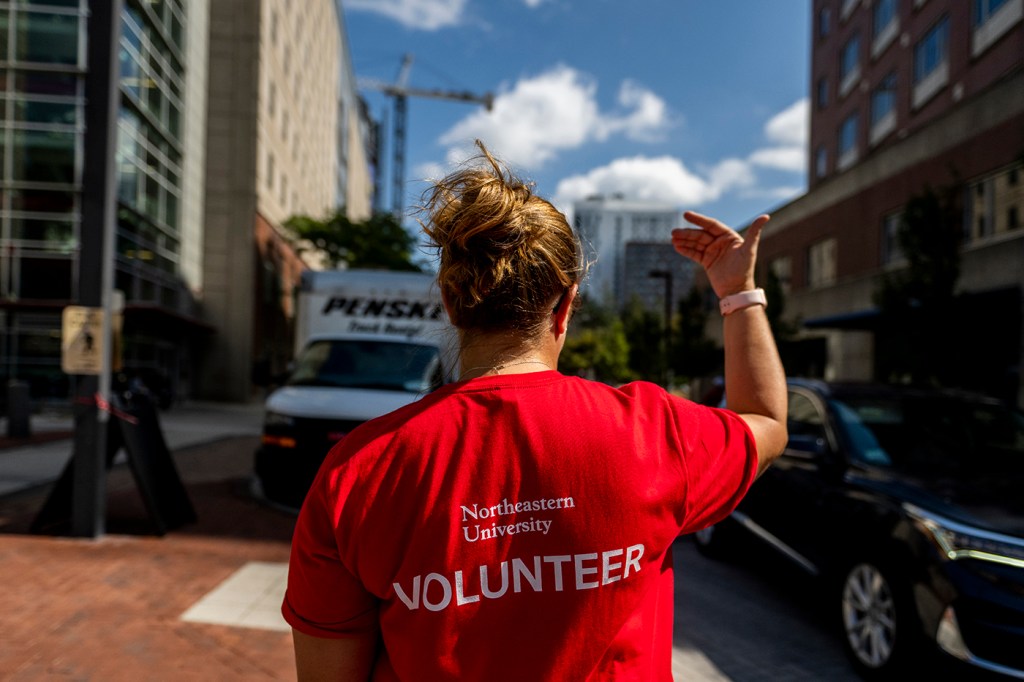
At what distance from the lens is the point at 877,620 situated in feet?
12.9

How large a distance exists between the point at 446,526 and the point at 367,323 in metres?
9.45

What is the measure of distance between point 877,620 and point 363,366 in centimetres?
589

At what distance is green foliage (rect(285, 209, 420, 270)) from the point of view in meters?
30.8

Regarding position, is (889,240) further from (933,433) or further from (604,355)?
(604,355)

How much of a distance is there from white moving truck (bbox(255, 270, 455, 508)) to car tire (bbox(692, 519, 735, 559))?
2.81 metres

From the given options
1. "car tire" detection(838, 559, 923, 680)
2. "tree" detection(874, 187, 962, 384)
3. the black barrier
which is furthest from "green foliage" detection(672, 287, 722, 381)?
"car tire" detection(838, 559, 923, 680)

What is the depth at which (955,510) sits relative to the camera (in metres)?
3.75

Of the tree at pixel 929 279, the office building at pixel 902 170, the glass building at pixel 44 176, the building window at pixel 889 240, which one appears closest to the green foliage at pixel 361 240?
the glass building at pixel 44 176

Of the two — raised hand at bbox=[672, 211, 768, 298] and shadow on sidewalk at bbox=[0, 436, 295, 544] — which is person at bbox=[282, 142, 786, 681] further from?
shadow on sidewalk at bbox=[0, 436, 295, 544]

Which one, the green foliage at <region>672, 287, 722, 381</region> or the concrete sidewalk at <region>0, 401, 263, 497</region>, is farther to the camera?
the green foliage at <region>672, 287, 722, 381</region>

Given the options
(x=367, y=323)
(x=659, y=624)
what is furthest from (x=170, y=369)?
(x=659, y=624)

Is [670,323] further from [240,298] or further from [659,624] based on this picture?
[659,624]

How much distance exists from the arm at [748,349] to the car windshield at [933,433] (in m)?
3.50

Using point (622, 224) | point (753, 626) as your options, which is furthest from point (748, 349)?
point (622, 224)
